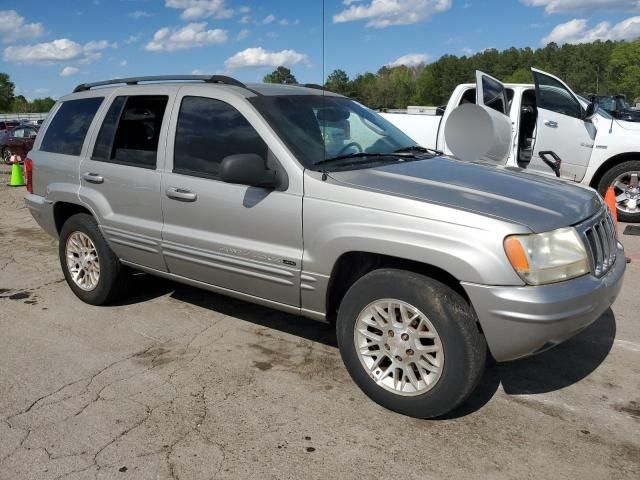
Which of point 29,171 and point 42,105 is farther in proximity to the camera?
point 42,105

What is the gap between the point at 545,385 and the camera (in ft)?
11.7

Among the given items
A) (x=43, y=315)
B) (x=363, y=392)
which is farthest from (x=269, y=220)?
(x=43, y=315)

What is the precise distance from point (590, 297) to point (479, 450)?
0.95 m

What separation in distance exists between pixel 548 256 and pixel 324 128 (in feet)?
5.35

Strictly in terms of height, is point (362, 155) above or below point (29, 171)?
above

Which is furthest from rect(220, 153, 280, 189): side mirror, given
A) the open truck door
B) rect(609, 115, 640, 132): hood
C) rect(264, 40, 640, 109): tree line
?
rect(264, 40, 640, 109): tree line

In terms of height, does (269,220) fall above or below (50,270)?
above

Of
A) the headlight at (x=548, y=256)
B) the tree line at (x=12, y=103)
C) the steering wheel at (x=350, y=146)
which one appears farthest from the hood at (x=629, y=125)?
the tree line at (x=12, y=103)

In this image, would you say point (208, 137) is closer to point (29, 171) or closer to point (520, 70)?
point (29, 171)

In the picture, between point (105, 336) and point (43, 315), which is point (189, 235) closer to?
point (105, 336)

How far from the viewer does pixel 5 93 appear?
119 meters

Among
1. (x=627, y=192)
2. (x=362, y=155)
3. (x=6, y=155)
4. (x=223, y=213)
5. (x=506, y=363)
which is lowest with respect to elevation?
(x=6, y=155)

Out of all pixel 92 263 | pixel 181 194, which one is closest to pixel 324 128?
pixel 181 194

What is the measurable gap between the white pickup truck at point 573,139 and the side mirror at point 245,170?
512 cm
